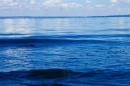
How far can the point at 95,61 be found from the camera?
25156 millimetres

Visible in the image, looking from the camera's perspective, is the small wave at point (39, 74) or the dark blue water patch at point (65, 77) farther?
the small wave at point (39, 74)

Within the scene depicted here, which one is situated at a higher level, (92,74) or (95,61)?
(92,74)

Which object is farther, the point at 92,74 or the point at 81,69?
the point at 81,69

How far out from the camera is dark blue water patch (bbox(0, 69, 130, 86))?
17.5 meters

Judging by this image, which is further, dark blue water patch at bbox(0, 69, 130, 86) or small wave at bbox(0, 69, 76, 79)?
small wave at bbox(0, 69, 76, 79)

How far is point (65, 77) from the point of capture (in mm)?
19281

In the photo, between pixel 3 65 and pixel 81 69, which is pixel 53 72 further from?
pixel 3 65

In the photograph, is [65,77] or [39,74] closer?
[65,77]

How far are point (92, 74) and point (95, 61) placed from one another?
17.5 feet

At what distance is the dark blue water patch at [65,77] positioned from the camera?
17500 millimetres

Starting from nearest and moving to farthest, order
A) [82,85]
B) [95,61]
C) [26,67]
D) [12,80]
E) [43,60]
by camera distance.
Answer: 1. [82,85]
2. [12,80]
3. [26,67]
4. [95,61]
5. [43,60]

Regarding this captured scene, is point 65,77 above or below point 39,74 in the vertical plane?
above

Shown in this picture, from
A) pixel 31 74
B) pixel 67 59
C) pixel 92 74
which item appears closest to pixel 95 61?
pixel 67 59

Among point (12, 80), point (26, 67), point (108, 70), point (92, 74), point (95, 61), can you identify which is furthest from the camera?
point (95, 61)
